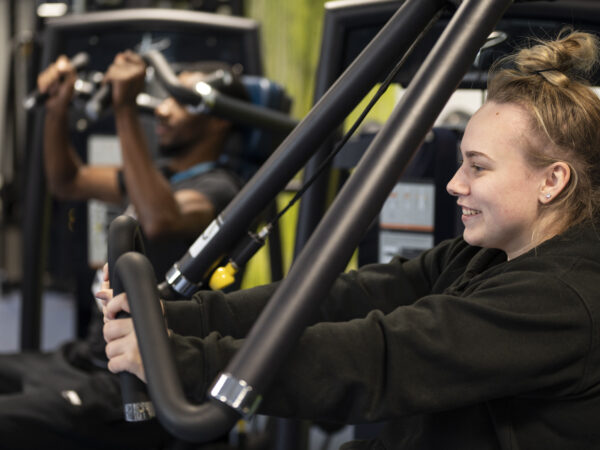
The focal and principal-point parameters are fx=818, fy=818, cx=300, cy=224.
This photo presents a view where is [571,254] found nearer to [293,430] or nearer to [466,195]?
[466,195]

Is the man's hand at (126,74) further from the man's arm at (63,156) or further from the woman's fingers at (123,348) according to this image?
the woman's fingers at (123,348)

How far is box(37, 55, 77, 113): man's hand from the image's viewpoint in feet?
7.86

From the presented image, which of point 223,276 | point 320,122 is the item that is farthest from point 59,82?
point 320,122

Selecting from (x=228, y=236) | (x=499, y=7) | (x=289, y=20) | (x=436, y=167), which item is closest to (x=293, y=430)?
(x=436, y=167)

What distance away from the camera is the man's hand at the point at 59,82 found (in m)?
2.39

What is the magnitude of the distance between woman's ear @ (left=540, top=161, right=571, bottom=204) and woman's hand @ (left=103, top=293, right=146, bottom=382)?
1.66 feet

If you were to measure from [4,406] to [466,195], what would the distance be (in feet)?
4.15

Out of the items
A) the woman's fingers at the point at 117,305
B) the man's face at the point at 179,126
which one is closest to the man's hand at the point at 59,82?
the man's face at the point at 179,126

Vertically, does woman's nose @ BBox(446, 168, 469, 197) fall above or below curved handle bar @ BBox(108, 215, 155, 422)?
above

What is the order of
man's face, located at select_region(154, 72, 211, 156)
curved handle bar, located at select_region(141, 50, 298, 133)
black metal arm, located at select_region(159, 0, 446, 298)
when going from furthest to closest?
man's face, located at select_region(154, 72, 211, 156) < curved handle bar, located at select_region(141, 50, 298, 133) < black metal arm, located at select_region(159, 0, 446, 298)

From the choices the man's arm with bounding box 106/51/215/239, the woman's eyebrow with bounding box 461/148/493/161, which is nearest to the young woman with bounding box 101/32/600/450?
the woman's eyebrow with bounding box 461/148/493/161

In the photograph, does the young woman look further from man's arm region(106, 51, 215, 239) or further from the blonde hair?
man's arm region(106, 51, 215, 239)

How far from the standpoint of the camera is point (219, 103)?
1859 millimetres

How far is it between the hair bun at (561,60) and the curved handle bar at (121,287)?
0.51 meters
